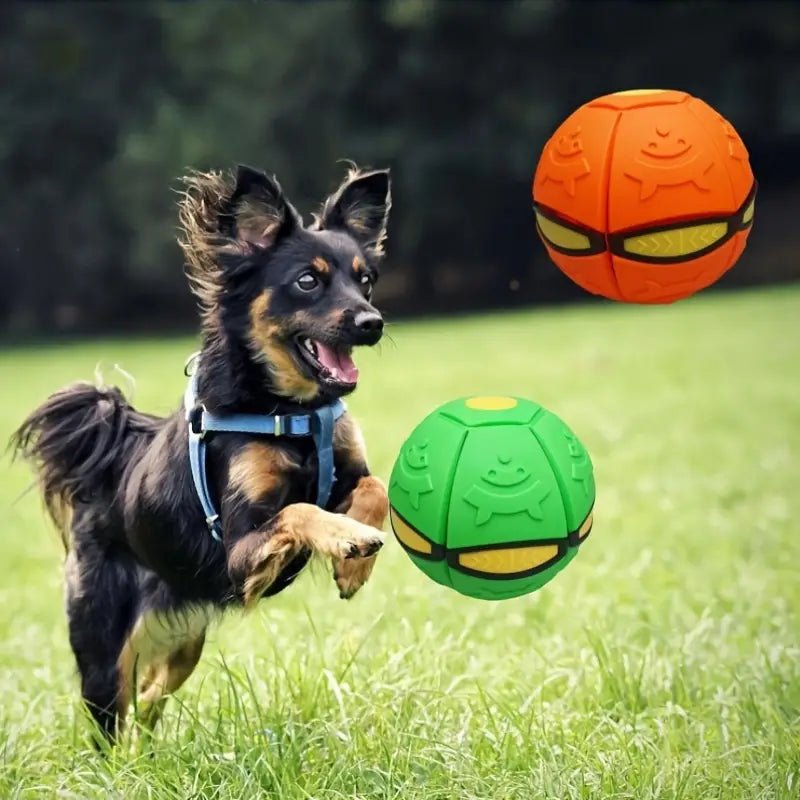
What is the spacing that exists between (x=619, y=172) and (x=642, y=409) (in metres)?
9.49

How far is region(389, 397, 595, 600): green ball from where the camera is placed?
349 centimetres

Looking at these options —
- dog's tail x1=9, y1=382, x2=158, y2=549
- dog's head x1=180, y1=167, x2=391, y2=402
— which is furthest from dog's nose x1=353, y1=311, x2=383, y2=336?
dog's tail x1=9, y1=382, x2=158, y2=549

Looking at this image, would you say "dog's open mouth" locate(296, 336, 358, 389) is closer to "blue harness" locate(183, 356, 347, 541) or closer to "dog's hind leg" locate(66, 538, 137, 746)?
"blue harness" locate(183, 356, 347, 541)

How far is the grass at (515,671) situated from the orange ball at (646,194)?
1.30m

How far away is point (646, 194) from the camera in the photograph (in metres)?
3.77

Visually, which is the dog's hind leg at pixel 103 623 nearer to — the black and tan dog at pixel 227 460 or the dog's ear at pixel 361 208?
the black and tan dog at pixel 227 460

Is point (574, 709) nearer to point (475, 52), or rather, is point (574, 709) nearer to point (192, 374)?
point (192, 374)

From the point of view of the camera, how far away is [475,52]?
87.9 ft

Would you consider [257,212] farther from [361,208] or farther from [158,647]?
[158,647]

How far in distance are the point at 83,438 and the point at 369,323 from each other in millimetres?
1330

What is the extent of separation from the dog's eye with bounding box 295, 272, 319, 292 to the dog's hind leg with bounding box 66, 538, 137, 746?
127 cm

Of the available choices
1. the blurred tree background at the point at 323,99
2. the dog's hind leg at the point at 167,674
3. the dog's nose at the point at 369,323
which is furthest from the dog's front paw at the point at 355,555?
the blurred tree background at the point at 323,99

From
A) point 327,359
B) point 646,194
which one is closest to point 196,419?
point 327,359

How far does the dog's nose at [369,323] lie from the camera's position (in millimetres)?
3885
